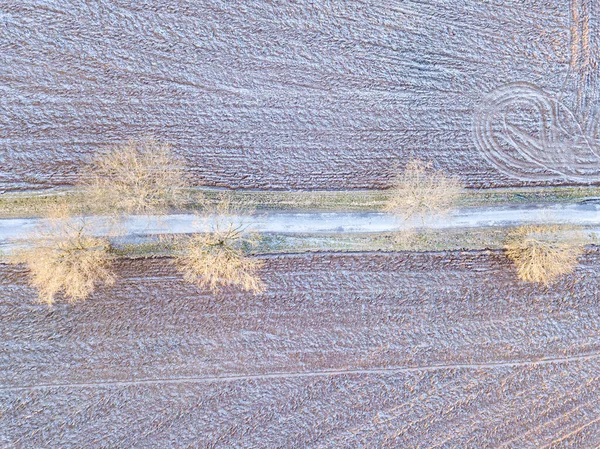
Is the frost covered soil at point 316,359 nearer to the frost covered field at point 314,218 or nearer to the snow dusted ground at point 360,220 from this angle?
the frost covered field at point 314,218

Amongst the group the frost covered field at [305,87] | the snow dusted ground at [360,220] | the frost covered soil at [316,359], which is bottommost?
the frost covered soil at [316,359]

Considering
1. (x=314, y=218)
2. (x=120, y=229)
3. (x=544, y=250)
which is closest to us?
(x=120, y=229)

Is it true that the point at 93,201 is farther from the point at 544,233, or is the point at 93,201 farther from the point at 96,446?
the point at 544,233

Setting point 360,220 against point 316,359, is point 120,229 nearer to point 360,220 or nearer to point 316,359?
point 316,359

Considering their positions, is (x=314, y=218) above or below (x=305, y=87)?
below

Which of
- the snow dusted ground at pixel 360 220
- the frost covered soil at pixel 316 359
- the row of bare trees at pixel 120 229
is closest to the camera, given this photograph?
the row of bare trees at pixel 120 229

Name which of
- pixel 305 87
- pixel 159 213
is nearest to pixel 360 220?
pixel 305 87

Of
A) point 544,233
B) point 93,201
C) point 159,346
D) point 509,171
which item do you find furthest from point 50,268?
point 544,233

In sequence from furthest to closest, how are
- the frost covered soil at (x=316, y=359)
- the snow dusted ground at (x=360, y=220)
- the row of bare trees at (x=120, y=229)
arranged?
1. the snow dusted ground at (x=360, y=220)
2. the frost covered soil at (x=316, y=359)
3. the row of bare trees at (x=120, y=229)

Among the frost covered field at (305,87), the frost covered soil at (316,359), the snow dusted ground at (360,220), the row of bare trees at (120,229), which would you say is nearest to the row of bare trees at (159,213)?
the row of bare trees at (120,229)
